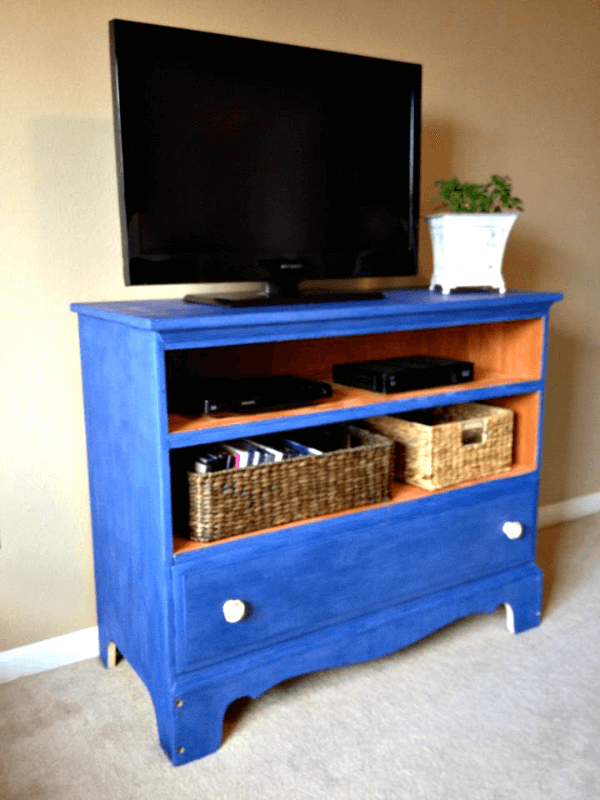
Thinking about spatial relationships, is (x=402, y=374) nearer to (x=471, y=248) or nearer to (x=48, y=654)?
(x=471, y=248)

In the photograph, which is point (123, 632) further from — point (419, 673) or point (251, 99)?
point (251, 99)

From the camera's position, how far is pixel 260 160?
65.4 inches

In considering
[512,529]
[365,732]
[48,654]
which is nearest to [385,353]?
[512,529]

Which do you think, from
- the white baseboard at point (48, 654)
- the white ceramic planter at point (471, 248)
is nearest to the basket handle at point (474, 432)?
the white ceramic planter at point (471, 248)

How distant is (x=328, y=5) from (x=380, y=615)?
1.53 meters

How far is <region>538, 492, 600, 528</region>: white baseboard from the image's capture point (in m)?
2.73

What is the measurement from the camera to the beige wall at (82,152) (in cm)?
168

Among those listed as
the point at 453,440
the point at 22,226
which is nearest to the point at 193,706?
the point at 453,440

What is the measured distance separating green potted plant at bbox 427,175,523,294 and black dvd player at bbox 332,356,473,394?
0.19m

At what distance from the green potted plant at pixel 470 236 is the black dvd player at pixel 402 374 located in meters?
0.19

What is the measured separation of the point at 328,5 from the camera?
2004mm

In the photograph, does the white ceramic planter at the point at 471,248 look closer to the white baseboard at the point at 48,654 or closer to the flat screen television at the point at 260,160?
the flat screen television at the point at 260,160

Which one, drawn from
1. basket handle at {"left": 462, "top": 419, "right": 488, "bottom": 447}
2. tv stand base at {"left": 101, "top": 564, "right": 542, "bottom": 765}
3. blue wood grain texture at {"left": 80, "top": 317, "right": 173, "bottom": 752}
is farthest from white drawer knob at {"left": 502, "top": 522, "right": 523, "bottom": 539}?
blue wood grain texture at {"left": 80, "top": 317, "right": 173, "bottom": 752}

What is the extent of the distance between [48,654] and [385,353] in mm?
1170
